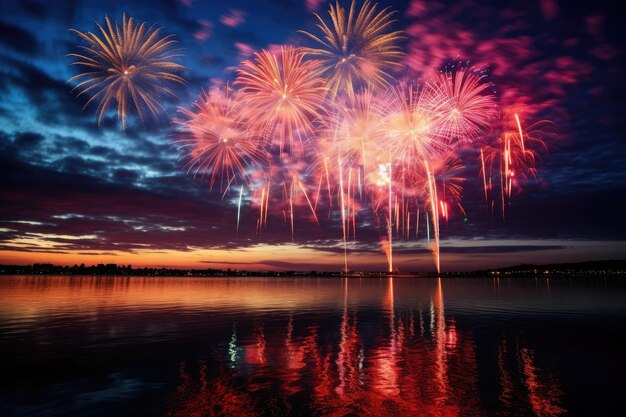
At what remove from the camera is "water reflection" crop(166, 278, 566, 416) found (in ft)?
44.3

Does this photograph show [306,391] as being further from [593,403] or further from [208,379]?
[593,403]

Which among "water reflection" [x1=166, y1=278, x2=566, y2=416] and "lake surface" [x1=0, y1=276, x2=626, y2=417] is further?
"lake surface" [x1=0, y1=276, x2=626, y2=417]

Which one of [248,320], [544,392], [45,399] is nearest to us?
[45,399]

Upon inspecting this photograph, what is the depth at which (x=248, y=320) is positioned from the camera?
125ft

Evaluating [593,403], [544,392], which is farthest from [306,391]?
[593,403]

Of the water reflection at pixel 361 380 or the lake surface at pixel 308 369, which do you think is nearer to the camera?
the water reflection at pixel 361 380

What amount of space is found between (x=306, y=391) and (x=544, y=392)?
30.1 ft

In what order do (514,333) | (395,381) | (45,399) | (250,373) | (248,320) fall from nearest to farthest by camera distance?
(45,399)
(395,381)
(250,373)
(514,333)
(248,320)

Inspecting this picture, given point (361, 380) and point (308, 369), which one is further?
point (308, 369)

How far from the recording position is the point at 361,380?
54.9 feet

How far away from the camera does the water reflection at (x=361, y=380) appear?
13.5m

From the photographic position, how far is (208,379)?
16.9 m

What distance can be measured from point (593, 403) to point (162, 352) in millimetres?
20337

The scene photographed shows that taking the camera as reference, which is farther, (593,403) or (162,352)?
(162,352)
